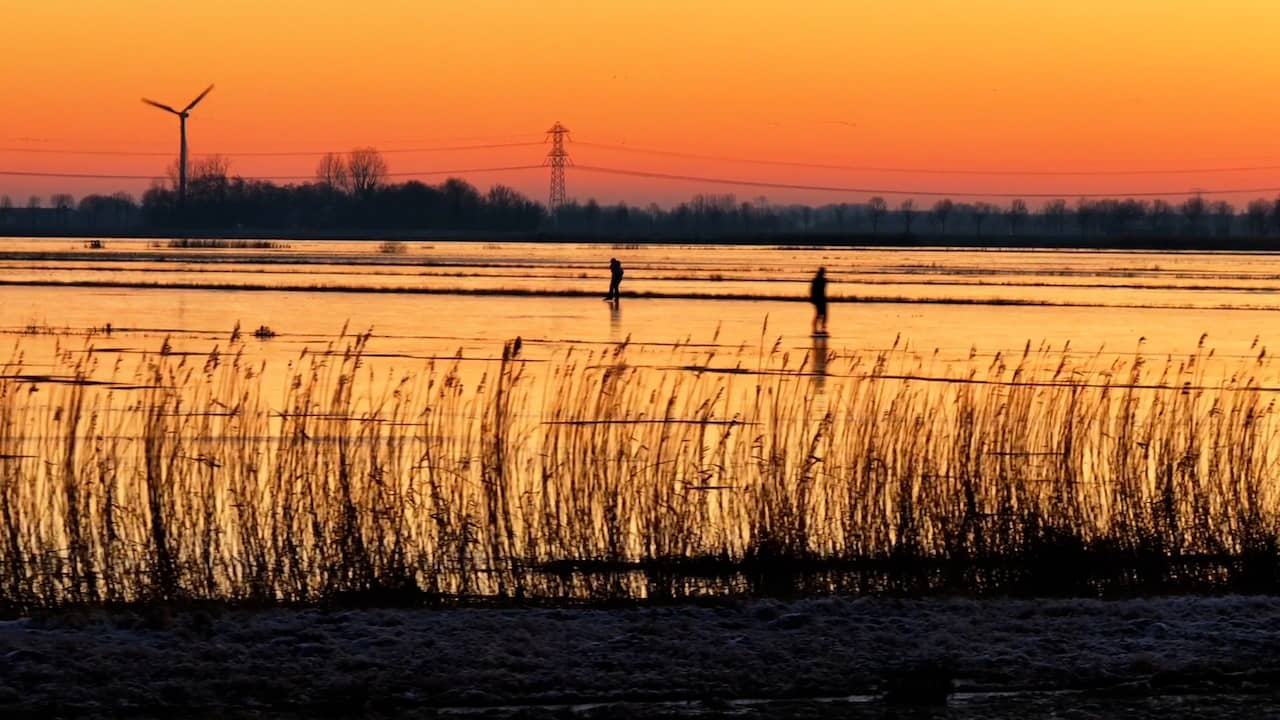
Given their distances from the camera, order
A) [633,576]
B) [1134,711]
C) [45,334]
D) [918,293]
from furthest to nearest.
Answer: [918,293], [45,334], [633,576], [1134,711]

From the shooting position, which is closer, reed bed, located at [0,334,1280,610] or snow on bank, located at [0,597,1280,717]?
snow on bank, located at [0,597,1280,717]

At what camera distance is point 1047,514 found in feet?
47.9

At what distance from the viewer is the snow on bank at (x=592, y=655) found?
337 inches

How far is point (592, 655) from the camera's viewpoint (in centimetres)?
938

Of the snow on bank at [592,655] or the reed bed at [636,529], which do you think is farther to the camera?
the reed bed at [636,529]

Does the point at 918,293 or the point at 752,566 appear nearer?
the point at 752,566

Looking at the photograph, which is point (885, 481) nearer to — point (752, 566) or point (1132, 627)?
point (752, 566)

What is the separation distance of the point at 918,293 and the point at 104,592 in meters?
59.5

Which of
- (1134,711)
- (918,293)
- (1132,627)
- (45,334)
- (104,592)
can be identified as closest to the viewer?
(1134,711)

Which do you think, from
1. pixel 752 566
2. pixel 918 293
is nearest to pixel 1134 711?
pixel 752 566

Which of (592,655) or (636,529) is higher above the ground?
(592,655)

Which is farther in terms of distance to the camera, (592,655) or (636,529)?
(636,529)

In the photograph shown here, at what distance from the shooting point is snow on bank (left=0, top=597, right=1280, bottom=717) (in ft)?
28.1

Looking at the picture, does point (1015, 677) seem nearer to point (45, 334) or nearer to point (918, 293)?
point (45, 334)
